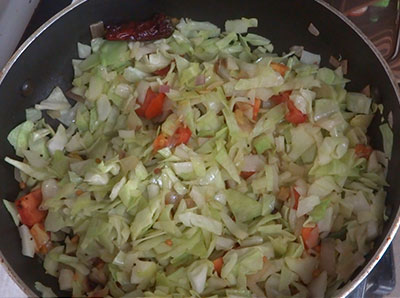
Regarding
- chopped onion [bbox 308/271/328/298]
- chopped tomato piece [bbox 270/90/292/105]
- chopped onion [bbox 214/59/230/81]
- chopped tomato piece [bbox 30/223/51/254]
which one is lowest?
chopped onion [bbox 308/271/328/298]

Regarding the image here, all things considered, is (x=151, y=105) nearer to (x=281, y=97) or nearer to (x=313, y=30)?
(x=281, y=97)

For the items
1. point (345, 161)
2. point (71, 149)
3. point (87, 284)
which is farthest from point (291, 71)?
point (87, 284)

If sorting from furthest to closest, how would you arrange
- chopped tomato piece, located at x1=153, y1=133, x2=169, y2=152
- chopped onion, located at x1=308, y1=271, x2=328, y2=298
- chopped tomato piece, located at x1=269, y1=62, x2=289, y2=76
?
1. chopped tomato piece, located at x1=269, y1=62, x2=289, y2=76
2. chopped tomato piece, located at x1=153, y1=133, x2=169, y2=152
3. chopped onion, located at x1=308, y1=271, x2=328, y2=298

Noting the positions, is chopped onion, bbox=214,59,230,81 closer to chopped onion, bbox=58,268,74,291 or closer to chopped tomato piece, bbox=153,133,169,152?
chopped tomato piece, bbox=153,133,169,152

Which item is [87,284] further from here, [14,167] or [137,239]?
[14,167]

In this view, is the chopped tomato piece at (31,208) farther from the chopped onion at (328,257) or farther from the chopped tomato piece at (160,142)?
the chopped onion at (328,257)

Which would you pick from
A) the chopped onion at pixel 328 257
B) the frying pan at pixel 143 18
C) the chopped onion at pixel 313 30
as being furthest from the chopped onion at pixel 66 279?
the chopped onion at pixel 313 30

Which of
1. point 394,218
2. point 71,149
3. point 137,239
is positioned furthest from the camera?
point 71,149

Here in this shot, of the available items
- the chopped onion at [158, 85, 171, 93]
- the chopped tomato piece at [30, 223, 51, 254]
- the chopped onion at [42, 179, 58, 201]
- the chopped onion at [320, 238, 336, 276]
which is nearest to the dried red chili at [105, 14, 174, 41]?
the chopped onion at [158, 85, 171, 93]
